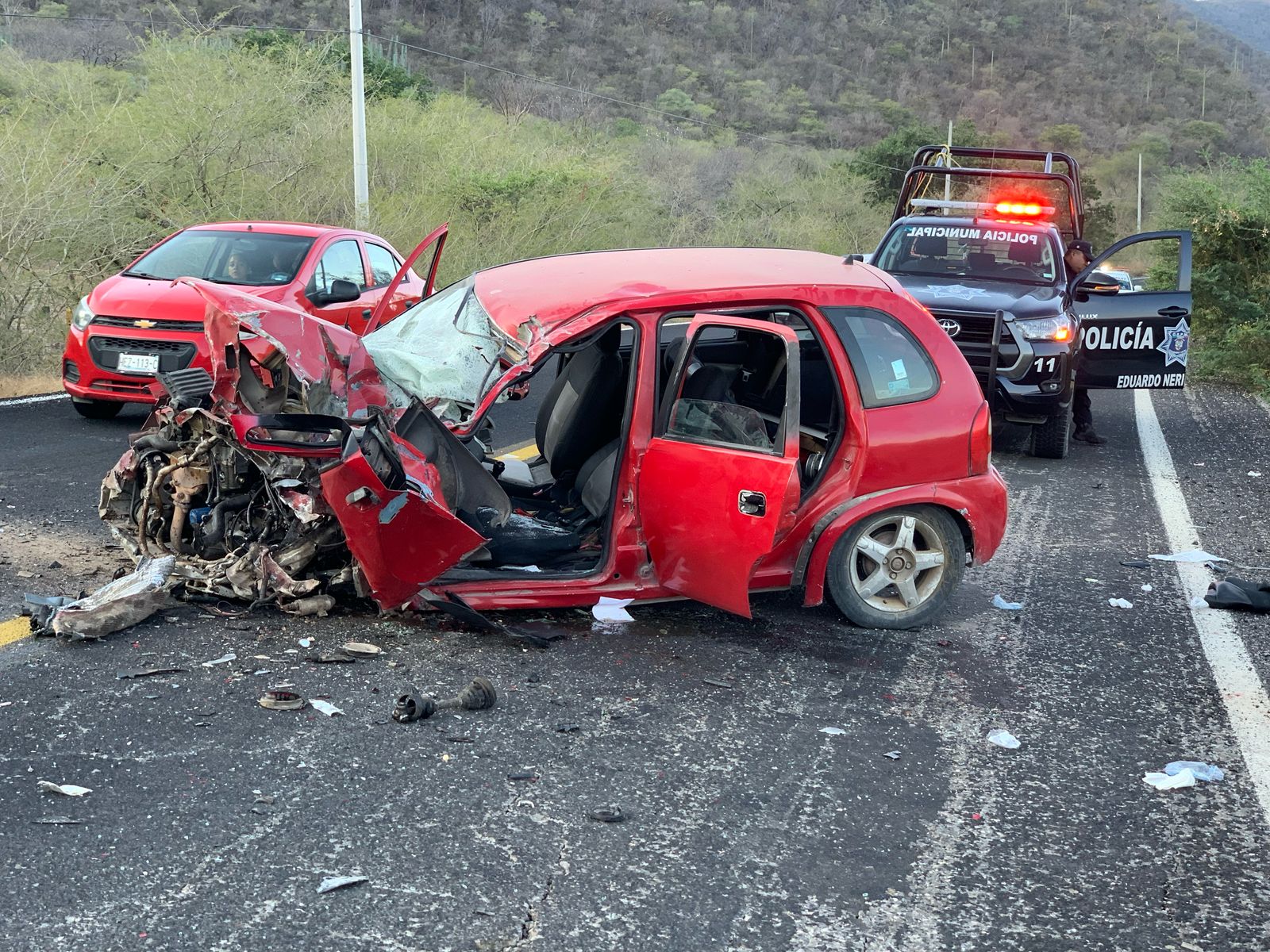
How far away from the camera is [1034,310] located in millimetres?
10562

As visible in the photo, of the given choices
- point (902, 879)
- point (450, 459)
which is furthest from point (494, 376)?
point (902, 879)

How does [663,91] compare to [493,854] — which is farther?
[663,91]

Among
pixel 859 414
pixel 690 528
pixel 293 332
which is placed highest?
pixel 293 332

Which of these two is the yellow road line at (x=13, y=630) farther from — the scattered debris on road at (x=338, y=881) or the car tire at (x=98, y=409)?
the car tire at (x=98, y=409)

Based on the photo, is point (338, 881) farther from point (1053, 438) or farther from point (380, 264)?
point (380, 264)

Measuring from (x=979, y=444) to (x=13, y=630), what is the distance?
13.7ft

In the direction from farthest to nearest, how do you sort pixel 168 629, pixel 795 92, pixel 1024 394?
pixel 795 92
pixel 1024 394
pixel 168 629

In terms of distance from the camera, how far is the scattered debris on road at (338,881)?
3434 mm

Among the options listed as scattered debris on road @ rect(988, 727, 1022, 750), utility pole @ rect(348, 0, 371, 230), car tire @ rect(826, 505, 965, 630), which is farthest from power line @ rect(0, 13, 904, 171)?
scattered debris on road @ rect(988, 727, 1022, 750)

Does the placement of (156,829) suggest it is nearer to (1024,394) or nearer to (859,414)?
(859,414)

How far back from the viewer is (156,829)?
3.70 meters

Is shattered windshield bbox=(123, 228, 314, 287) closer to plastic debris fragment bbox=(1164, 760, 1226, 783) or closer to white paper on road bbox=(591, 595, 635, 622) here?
white paper on road bbox=(591, 595, 635, 622)

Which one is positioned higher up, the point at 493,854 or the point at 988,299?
the point at 988,299

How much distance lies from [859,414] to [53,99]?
1809cm
